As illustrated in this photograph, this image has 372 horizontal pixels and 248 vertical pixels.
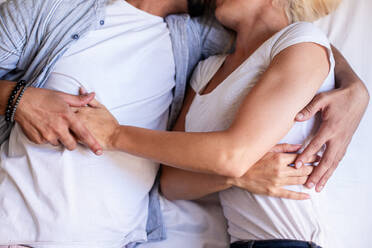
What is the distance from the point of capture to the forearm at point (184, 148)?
2.80 ft

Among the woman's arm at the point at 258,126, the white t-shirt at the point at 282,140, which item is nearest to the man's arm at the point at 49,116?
the woman's arm at the point at 258,126

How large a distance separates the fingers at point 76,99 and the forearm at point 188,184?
13.0 inches

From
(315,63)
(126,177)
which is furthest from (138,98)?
(315,63)

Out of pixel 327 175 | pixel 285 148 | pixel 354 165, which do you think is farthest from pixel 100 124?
pixel 354 165

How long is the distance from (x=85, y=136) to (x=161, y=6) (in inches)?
21.2

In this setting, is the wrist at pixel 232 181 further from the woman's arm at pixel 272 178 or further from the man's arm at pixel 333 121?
the man's arm at pixel 333 121

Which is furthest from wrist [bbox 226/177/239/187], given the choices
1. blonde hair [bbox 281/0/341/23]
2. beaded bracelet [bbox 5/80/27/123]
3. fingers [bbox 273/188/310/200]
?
beaded bracelet [bbox 5/80/27/123]

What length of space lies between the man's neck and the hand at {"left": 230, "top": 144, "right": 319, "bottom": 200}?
62 cm

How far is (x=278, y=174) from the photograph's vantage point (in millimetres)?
926

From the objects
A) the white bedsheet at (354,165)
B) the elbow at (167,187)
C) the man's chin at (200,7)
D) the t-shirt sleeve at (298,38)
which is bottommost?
the elbow at (167,187)

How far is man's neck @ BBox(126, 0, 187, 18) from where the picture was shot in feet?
4.10

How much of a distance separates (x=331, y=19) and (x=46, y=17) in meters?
0.92

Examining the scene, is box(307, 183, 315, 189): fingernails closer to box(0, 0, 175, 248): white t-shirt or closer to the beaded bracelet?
box(0, 0, 175, 248): white t-shirt

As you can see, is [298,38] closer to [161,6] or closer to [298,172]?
[298,172]
